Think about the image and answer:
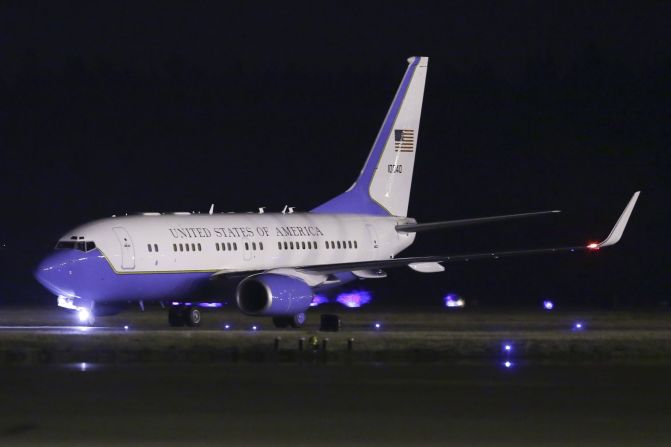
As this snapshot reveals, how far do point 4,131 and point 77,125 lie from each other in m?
6.84

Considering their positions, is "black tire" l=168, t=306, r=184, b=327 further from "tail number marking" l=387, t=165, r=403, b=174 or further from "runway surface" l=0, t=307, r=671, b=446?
"tail number marking" l=387, t=165, r=403, b=174

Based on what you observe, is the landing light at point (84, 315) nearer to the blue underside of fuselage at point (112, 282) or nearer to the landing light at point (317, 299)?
the blue underside of fuselage at point (112, 282)

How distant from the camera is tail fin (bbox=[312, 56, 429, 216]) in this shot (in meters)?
57.1

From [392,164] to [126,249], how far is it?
46.6 ft

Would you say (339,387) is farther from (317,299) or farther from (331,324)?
(317,299)

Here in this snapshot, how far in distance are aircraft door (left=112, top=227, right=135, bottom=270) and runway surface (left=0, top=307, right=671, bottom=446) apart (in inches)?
99.5

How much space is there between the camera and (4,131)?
125750 millimetres

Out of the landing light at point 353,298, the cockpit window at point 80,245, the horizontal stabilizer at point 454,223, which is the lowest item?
the cockpit window at point 80,245

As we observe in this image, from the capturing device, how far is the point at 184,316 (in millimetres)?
48656

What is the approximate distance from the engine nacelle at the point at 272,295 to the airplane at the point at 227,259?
29mm

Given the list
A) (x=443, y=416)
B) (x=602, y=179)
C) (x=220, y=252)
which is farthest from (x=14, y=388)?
(x=602, y=179)

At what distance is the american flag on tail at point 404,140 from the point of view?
58.1m

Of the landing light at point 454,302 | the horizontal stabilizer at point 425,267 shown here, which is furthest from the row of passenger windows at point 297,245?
the landing light at point 454,302

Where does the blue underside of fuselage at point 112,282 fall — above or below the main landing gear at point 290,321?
above
